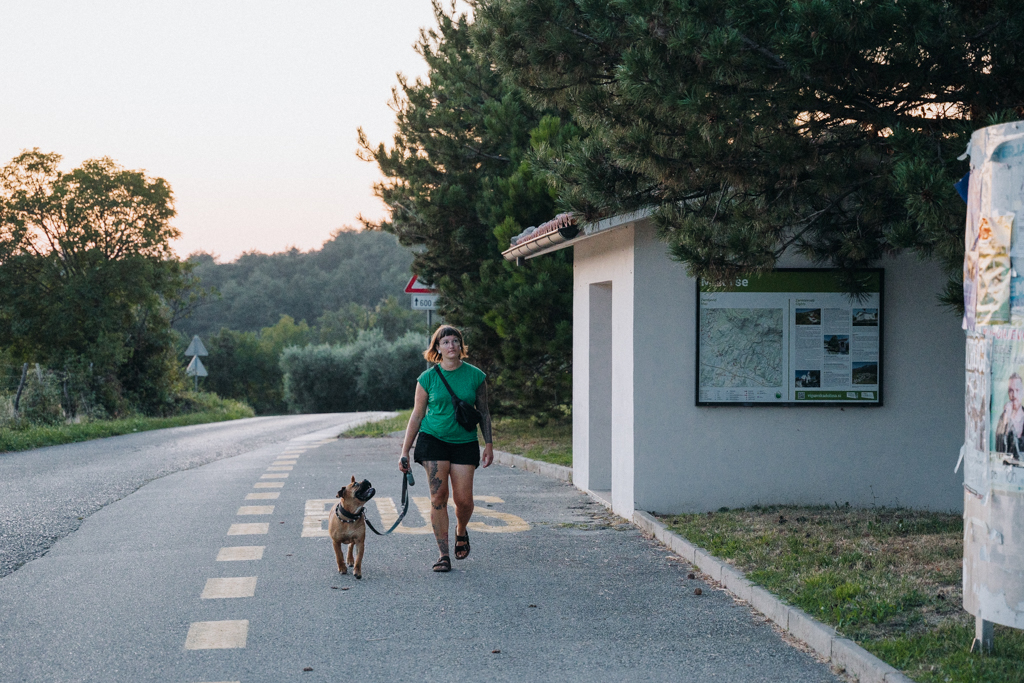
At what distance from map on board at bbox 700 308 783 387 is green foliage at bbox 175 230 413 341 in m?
95.3

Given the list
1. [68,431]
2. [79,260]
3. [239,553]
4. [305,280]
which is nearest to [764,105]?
[239,553]

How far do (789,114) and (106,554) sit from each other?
259 inches

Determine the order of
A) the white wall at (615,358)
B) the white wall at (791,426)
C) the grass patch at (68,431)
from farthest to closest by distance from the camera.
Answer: the grass patch at (68,431), the white wall at (615,358), the white wall at (791,426)

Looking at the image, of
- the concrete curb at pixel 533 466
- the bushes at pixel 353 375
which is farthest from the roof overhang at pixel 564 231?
the bushes at pixel 353 375

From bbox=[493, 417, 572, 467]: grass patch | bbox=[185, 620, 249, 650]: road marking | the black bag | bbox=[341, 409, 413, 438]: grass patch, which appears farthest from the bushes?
bbox=[185, 620, 249, 650]: road marking

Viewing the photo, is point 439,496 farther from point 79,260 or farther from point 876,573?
point 79,260

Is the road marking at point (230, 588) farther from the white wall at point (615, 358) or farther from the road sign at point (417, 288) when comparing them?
the road sign at point (417, 288)

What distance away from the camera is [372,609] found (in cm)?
643

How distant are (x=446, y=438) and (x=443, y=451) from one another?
0.35 feet

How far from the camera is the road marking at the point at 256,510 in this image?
10.4 meters

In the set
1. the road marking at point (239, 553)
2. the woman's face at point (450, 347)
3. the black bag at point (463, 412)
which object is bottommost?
the road marking at point (239, 553)

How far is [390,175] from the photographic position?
2066 centimetres

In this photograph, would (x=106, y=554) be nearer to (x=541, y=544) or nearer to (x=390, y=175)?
(x=541, y=544)

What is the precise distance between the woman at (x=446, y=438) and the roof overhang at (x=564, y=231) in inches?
72.2
